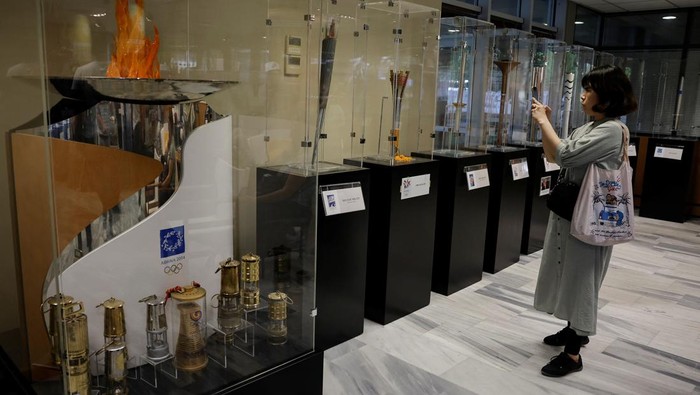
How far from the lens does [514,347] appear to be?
2.93 meters

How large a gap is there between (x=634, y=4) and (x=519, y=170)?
428cm

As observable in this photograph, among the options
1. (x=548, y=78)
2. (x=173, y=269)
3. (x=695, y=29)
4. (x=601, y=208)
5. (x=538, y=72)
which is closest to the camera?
(x=173, y=269)

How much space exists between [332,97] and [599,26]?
634cm

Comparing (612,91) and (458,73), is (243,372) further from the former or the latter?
(458,73)

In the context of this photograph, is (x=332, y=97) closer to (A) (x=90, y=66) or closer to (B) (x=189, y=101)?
(B) (x=189, y=101)

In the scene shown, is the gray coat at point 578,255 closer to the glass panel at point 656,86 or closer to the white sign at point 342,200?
the white sign at point 342,200

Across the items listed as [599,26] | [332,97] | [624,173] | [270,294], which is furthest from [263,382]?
[599,26]

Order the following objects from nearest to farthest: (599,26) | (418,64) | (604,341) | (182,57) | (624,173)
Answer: (182,57), (624,173), (604,341), (418,64), (599,26)

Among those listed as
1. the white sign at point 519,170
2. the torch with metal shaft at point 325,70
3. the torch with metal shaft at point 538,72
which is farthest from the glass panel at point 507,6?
the torch with metal shaft at point 325,70

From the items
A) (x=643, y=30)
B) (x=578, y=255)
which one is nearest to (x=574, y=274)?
(x=578, y=255)

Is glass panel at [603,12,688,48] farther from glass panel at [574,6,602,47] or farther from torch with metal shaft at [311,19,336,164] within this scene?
torch with metal shaft at [311,19,336,164]

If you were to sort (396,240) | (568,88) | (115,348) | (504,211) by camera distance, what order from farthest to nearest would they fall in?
(568,88), (504,211), (396,240), (115,348)

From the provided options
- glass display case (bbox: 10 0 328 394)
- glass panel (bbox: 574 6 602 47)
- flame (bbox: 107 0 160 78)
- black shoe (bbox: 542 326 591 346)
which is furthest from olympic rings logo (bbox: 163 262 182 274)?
glass panel (bbox: 574 6 602 47)

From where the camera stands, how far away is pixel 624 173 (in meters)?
2.43
